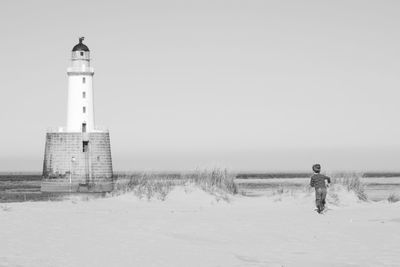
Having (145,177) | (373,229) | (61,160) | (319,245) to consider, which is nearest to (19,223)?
(319,245)

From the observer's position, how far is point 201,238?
1631cm

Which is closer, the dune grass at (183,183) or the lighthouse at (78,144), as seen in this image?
the dune grass at (183,183)

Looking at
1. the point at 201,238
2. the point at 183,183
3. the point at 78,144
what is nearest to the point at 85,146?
→ the point at 78,144

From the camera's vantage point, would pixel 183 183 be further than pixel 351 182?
Yes

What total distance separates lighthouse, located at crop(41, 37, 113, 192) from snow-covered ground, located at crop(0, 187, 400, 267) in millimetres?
42245

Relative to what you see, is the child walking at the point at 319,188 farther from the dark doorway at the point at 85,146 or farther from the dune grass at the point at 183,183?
the dark doorway at the point at 85,146

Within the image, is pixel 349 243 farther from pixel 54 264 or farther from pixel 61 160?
pixel 61 160

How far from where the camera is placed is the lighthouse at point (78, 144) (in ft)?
211

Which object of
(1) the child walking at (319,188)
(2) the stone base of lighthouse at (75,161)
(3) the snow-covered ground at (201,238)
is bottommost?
(3) the snow-covered ground at (201,238)

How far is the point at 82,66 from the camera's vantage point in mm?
65062

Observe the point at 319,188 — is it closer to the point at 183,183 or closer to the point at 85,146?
the point at 183,183

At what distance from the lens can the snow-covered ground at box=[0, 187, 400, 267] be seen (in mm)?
13008

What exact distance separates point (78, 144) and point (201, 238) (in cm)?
4953

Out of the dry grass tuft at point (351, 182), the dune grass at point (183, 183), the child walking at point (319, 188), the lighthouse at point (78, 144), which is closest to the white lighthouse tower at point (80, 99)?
the lighthouse at point (78, 144)
